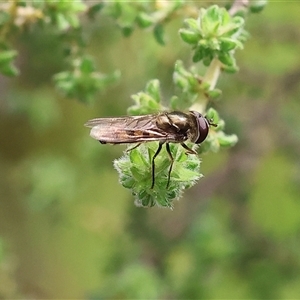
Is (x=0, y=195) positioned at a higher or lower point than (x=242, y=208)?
higher

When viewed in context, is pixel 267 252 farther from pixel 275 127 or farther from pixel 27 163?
pixel 27 163

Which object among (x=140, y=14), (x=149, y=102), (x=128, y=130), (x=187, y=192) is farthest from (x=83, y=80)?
(x=187, y=192)

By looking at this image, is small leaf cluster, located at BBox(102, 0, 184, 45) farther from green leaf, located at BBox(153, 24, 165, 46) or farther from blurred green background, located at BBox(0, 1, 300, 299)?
blurred green background, located at BBox(0, 1, 300, 299)

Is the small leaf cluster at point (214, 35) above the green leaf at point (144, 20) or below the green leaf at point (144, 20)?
below

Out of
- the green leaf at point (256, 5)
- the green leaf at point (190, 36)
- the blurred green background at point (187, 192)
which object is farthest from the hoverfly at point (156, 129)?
the blurred green background at point (187, 192)

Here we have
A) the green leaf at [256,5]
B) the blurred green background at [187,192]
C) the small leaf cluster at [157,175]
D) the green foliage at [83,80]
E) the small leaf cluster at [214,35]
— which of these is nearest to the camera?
the small leaf cluster at [157,175]

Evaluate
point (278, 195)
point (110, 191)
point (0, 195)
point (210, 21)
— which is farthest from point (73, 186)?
point (210, 21)

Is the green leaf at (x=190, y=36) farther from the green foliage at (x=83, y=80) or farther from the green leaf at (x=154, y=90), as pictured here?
the green foliage at (x=83, y=80)
